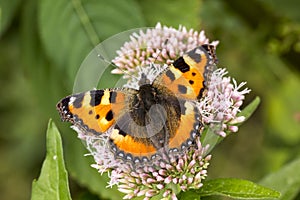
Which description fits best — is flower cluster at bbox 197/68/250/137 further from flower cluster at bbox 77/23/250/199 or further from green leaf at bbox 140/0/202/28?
green leaf at bbox 140/0/202/28

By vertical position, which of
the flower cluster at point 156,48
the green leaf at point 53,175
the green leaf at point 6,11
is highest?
the green leaf at point 6,11

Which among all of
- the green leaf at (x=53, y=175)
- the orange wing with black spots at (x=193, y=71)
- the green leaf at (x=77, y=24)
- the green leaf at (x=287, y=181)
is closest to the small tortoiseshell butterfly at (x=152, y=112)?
the orange wing with black spots at (x=193, y=71)

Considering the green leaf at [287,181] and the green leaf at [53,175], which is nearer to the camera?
the green leaf at [53,175]

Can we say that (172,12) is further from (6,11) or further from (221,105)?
(221,105)

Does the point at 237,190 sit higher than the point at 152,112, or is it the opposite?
the point at 152,112

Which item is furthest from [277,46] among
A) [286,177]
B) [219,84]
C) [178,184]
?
[178,184]

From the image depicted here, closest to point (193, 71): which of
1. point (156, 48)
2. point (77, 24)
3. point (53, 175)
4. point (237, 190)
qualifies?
point (156, 48)

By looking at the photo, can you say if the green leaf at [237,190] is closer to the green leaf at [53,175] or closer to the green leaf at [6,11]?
the green leaf at [53,175]
